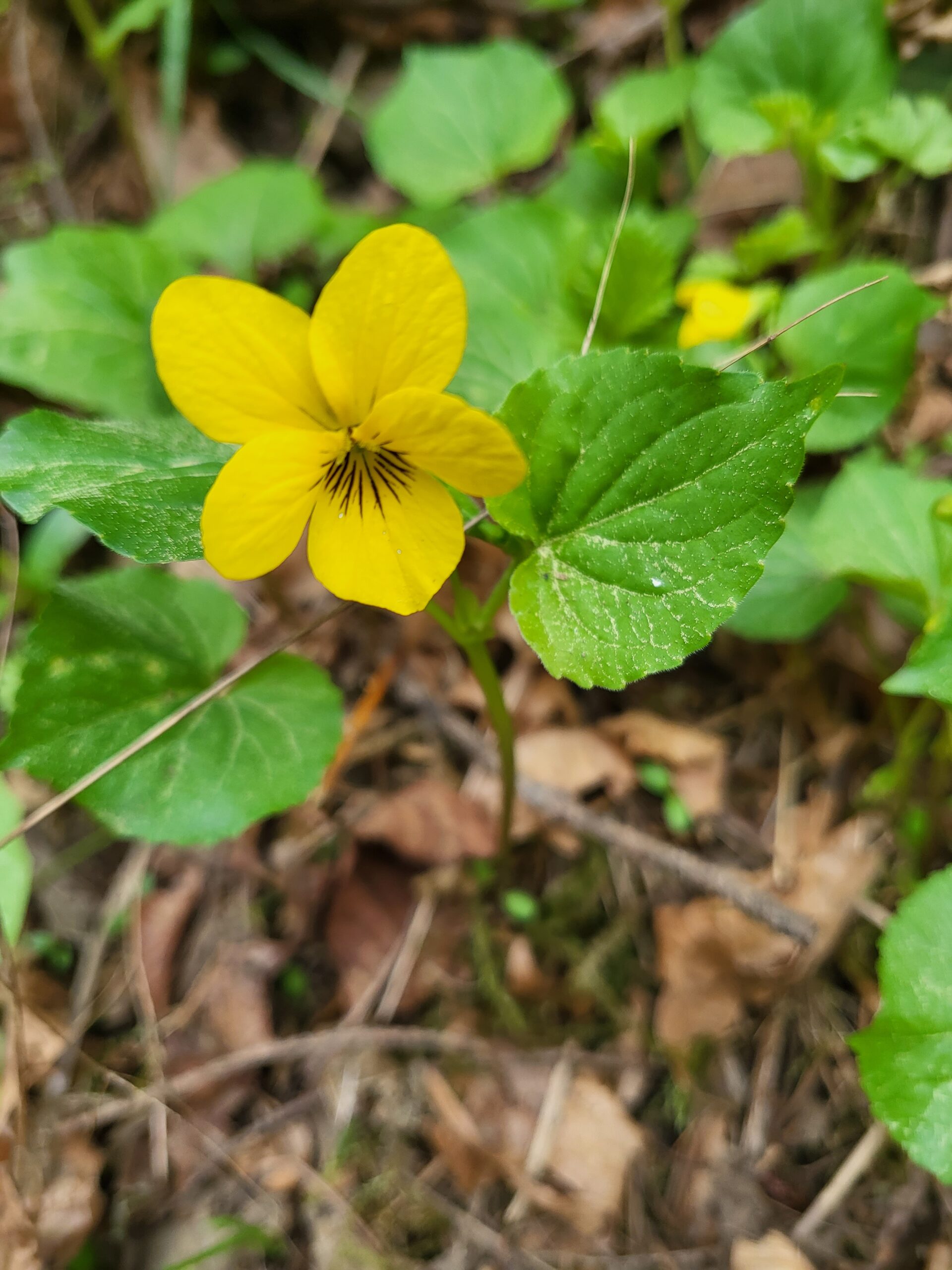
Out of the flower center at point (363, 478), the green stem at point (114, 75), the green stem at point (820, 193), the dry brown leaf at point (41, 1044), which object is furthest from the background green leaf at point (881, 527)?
the green stem at point (114, 75)

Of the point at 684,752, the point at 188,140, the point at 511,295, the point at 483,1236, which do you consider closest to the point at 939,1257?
the point at 483,1236

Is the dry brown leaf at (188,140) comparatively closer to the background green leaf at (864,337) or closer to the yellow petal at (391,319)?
the background green leaf at (864,337)

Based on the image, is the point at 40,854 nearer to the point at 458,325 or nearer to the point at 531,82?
the point at 458,325

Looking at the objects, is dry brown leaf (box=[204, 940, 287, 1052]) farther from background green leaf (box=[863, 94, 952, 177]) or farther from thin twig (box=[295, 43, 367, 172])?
thin twig (box=[295, 43, 367, 172])

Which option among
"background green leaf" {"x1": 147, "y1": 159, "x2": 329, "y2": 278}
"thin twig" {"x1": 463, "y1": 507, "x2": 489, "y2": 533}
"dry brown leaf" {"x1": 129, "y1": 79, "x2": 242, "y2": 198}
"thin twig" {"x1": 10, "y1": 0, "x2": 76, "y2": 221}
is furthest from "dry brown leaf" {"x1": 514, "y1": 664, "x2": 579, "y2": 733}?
"thin twig" {"x1": 10, "y1": 0, "x2": 76, "y2": 221}

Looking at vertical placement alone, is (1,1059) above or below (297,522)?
below

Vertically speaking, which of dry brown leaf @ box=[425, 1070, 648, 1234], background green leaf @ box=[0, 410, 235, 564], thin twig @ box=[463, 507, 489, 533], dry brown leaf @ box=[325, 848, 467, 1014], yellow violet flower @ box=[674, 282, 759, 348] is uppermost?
yellow violet flower @ box=[674, 282, 759, 348]

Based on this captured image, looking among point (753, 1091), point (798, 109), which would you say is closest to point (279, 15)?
point (798, 109)
